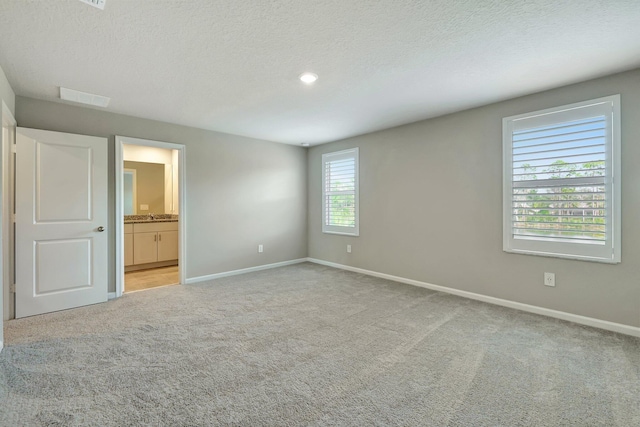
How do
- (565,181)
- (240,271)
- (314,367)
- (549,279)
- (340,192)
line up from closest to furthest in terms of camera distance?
(314,367)
(565,181)
(549,279)
(240,271)
(340,192)

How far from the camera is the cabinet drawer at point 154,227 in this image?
5270mm

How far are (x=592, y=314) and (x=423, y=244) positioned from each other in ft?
6.04

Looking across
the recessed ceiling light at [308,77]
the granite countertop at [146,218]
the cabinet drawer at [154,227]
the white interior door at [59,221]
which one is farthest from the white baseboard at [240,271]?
the recessed ceiling light at [308,77]

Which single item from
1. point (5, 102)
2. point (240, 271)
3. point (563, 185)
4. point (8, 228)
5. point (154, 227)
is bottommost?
point (240, 271)

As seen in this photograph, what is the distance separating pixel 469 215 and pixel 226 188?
11.9 feet

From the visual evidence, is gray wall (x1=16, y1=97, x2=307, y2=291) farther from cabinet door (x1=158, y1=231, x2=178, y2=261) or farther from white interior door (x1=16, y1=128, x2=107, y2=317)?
cabinet door (x1=158, y1=231, x2=178, y2=261)

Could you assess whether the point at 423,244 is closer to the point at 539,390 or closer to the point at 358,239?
the point at 358,239

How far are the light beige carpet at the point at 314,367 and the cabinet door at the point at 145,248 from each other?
2025 millimetres

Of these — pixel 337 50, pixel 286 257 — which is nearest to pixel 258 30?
pixel 337 50

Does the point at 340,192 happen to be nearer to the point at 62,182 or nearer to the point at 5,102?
the point at 62,182

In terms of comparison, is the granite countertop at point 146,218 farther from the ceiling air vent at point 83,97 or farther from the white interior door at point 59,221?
the ceiling air vent at point 83,97

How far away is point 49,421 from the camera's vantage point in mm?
1590

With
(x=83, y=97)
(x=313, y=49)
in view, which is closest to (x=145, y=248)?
A: (x=83, y=97)

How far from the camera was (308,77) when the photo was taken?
8.93ft
